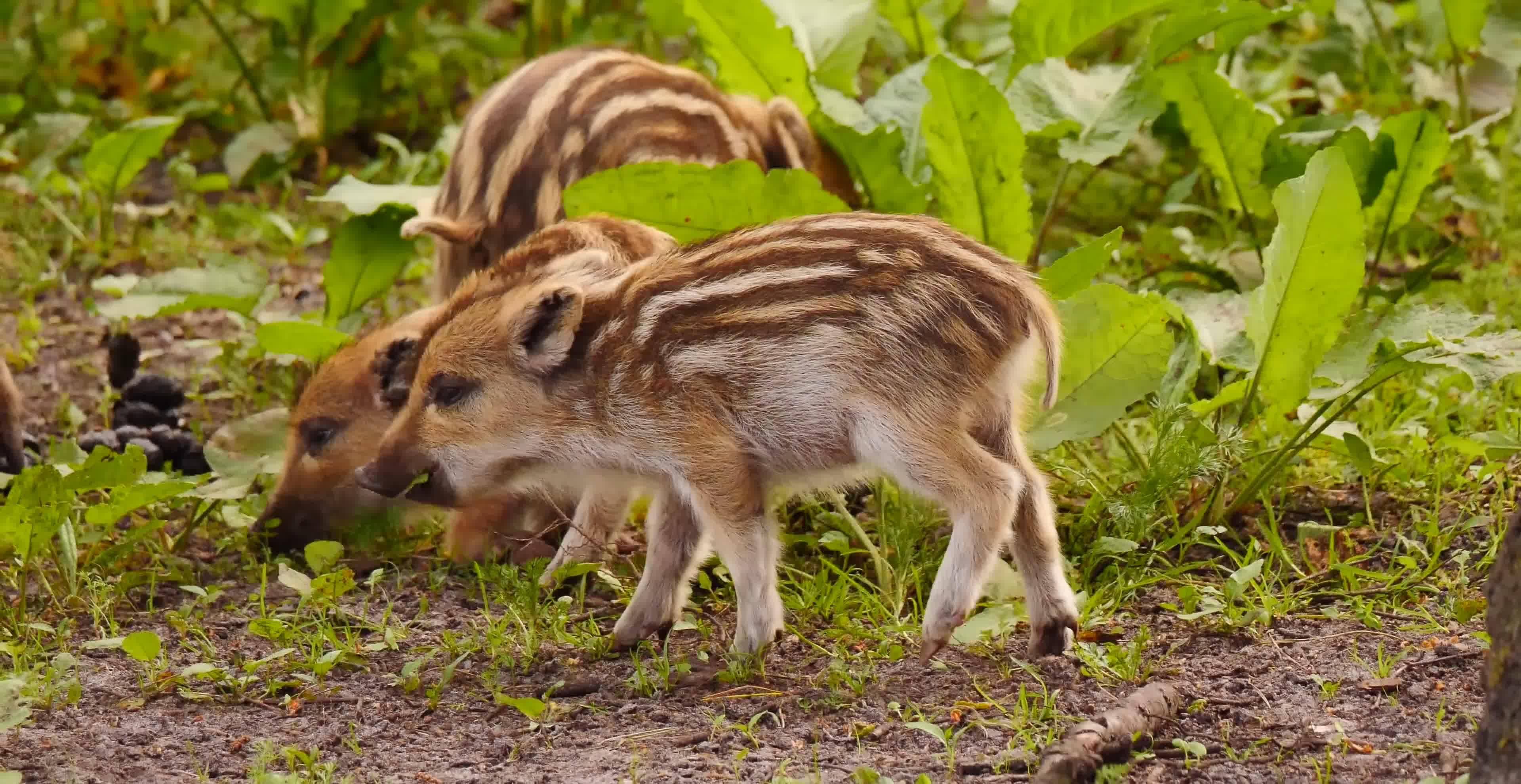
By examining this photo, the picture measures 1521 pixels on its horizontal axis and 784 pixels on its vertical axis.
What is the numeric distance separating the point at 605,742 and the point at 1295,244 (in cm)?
173


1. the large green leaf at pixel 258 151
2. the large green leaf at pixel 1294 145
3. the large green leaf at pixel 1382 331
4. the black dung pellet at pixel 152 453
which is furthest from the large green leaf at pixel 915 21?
the black dung pellet at pixel 152 453

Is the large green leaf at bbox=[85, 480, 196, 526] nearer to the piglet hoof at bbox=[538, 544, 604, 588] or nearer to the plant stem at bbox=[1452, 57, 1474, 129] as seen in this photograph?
the piglet hoof at bbox=[538, 544, 604, 588]

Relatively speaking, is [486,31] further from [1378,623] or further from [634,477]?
[1378,623]

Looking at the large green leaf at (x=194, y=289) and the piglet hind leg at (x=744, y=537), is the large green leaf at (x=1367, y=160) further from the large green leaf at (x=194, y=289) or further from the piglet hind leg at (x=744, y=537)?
the large green leaf at (x=194, y=289)

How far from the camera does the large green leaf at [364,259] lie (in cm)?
474

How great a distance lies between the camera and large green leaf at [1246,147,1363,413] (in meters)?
3.64

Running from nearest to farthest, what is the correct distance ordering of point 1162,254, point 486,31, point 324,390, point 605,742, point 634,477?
1. point 605,742
2. point 634,477
3. point 324,390
4. point 1162,254
5. point 486,31

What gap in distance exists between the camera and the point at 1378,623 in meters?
3.37

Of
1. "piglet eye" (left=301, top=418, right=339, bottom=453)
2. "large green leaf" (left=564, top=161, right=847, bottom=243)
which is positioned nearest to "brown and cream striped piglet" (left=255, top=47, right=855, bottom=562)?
"piglet eye" (left=301, top=418, right=339, bottom=453)

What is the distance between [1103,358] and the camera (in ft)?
12.5

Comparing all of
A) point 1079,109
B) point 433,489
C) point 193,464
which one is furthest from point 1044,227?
point 193,464

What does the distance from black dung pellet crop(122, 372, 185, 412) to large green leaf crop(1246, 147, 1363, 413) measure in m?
2.70

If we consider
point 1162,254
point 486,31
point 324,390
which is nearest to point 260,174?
point 486,31

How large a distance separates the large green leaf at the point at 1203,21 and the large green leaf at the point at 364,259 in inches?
77.6
